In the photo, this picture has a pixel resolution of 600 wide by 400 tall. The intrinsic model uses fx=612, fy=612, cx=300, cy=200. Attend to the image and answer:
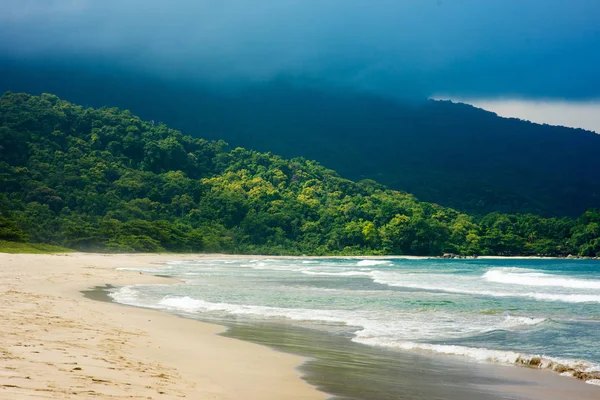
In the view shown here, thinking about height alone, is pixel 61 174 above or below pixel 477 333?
above

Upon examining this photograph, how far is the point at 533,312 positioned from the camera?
17.7 metres

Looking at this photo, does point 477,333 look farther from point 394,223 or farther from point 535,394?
point 394,223

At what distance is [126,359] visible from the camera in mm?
8758

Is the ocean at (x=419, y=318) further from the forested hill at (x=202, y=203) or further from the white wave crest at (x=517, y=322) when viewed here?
the forested hill at (x=202, y=203)

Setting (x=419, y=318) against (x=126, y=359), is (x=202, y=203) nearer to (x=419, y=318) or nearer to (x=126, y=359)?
(x=419, y=318)

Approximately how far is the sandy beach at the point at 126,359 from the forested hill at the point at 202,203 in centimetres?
6811

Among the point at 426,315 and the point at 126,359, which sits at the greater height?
the point at 126,359


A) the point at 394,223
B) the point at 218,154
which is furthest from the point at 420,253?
the point at 218,154

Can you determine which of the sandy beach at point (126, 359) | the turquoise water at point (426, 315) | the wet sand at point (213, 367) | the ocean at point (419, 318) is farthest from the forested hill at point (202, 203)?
the wet sand at point (213, 367)

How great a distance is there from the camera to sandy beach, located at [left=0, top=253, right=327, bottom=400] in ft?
21.8

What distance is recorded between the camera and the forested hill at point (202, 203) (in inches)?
3711

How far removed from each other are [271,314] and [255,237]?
303ft

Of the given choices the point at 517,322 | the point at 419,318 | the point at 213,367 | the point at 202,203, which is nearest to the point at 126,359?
the point at 213,367

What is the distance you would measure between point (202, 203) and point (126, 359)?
105846 millimetres
